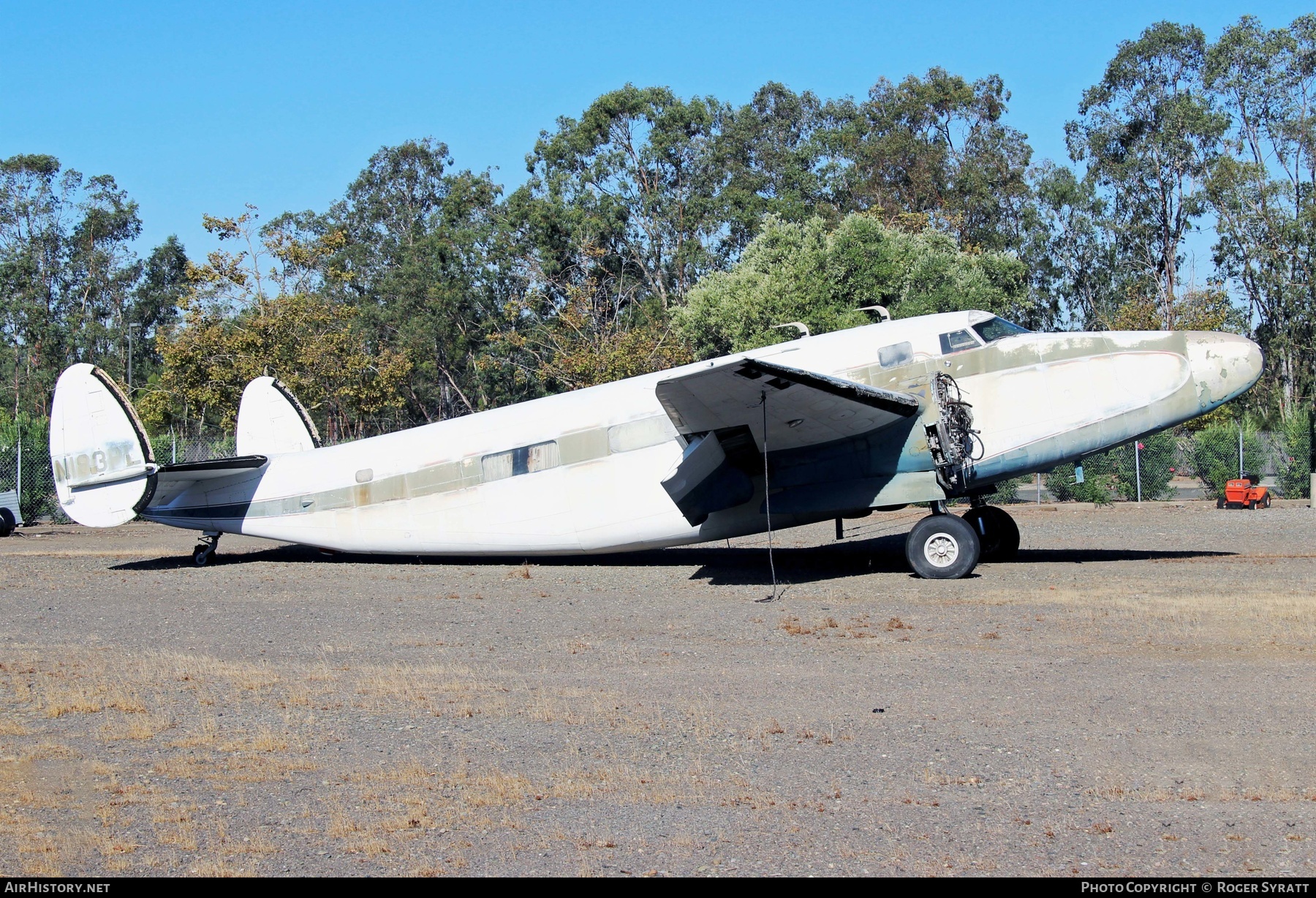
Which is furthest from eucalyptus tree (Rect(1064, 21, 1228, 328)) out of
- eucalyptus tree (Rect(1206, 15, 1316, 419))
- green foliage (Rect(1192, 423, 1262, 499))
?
green foliage (Rect(1192, 423, 1262, 499))

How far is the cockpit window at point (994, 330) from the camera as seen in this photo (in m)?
16.2

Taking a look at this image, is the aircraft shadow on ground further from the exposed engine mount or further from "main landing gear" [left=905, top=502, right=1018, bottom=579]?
the exposed engine mount

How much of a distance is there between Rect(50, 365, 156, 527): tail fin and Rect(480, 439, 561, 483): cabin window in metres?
5.79

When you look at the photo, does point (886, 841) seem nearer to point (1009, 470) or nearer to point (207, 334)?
point (1009, 470)

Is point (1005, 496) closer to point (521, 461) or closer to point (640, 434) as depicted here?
point (640, 434)

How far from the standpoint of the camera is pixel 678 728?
8.13 m

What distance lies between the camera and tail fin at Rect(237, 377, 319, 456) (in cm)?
2108

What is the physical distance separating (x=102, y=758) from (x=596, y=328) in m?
44.7

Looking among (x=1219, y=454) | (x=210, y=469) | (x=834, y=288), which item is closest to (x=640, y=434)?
→ (x=210, y=469)

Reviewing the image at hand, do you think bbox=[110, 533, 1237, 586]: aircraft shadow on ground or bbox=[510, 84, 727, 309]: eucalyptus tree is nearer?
bbox=[110, 533, 1237, 586]: aircraft shadow on ground

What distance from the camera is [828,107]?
3164 inches

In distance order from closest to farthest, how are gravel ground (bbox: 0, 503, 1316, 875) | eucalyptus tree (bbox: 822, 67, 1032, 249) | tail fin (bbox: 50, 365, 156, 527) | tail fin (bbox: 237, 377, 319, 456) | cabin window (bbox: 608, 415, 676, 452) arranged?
gravel ground (bbox: 0, 503, 1316, 875)
cabin window (bbox: 608, 415, 676, 452)
tail fin (bbox: 50, 365, 156, 527)
tail fin (bbox: 237, 377, 319, 456)
eucalyptus tree (bbox: 822, 67, 1032, 249)

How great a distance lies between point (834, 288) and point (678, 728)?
37.1 meters

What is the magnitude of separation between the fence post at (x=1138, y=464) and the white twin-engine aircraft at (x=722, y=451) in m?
15.3
